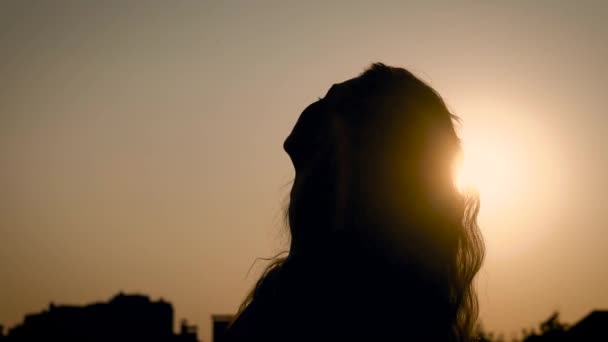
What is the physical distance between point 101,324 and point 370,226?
7072 cm

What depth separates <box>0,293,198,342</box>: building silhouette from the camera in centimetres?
6494

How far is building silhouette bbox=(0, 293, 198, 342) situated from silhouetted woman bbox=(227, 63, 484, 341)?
65501 mm

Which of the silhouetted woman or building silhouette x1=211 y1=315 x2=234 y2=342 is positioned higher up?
the silhouetted woman

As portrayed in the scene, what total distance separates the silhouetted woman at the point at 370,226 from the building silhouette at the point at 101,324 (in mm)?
65501

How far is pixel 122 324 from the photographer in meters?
69.4

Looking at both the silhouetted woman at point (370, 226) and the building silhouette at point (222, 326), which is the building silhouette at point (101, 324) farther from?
the silhouetted woman at point (370, 226)

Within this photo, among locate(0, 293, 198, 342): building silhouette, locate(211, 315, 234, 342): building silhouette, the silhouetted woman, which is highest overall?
the silhouetted woman

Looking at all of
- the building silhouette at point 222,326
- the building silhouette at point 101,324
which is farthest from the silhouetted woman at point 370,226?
the building silhouette at point 101,324

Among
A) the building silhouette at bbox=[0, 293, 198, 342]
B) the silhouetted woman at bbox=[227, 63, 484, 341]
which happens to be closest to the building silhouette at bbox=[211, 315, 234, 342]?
the silhouetted woman at bbox=[227, 63, 484, 341]

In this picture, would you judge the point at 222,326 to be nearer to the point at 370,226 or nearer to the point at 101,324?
the point at 370,226

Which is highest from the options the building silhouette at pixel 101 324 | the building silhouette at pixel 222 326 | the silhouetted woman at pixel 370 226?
the silhouetted woman at pixel 370 226

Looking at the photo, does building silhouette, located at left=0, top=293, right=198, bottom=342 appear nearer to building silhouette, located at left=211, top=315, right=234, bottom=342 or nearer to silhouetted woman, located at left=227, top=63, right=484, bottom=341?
building silhouette, located at left=211, top=315, right=234, bottom=342

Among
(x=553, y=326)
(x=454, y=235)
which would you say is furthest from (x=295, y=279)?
(x=553, y=326)

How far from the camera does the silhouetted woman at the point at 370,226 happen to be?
2.01 metres
